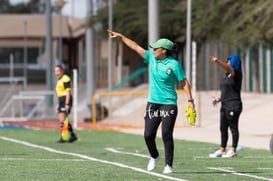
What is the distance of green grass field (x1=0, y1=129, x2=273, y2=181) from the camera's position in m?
14.6

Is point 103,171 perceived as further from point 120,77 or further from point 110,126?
point 120,77

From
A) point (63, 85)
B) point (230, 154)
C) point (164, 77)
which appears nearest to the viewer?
point (164, 77)

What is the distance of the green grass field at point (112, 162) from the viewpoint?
574 inches

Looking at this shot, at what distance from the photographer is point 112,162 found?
17.4m

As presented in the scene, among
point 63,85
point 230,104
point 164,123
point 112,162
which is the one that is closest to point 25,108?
point 63,85

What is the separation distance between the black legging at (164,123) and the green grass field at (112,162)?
392 mm

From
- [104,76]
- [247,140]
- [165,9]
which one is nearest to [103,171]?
[247,140]

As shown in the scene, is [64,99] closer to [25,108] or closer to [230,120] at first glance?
[230,120]

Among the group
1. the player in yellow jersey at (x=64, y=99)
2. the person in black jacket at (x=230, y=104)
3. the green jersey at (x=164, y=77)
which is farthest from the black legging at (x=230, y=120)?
the player in yellow jersey at (x=64, y=99)

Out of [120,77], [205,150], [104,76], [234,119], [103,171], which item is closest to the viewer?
[103,171]

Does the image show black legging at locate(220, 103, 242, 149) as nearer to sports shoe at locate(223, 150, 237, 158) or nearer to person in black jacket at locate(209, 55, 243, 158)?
person in black jacket at locate(209, 55, 243, 158)

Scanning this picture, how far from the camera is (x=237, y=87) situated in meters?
19.2

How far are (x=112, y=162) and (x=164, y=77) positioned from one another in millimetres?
3035

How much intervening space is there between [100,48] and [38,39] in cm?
1319
